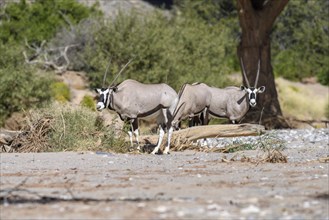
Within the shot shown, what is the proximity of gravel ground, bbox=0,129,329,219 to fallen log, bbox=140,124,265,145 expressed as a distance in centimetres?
269

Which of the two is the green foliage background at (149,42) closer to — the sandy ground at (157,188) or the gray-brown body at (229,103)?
the gray-brown body at (229,103)

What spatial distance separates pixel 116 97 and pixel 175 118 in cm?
165

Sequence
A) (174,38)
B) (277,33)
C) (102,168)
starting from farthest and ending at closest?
(277,33) < (174,38) < (102,168)

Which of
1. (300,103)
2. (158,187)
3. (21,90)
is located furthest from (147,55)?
(158,187)

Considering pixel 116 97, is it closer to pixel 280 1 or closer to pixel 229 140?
pixel 229 140

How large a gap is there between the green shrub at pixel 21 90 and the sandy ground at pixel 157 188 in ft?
51.9

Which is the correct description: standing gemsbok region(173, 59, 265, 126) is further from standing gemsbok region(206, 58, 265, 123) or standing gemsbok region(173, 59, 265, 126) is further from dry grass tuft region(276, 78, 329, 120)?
dry grass tuft region(276, 78, 329, 120)

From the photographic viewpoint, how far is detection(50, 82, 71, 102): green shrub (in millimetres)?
34156

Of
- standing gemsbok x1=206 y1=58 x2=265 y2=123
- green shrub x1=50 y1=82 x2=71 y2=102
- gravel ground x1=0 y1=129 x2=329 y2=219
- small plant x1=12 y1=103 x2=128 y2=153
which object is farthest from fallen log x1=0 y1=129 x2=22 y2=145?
green shrub x1=50 y1=82 x2=71 y2=102

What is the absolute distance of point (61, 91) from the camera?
3578 centimetres

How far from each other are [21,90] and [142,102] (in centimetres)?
1442

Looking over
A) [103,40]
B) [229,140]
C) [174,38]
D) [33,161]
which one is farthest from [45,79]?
[33,161]

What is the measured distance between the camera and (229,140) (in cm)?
1955

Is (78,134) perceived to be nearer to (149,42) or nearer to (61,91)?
(149,42)
